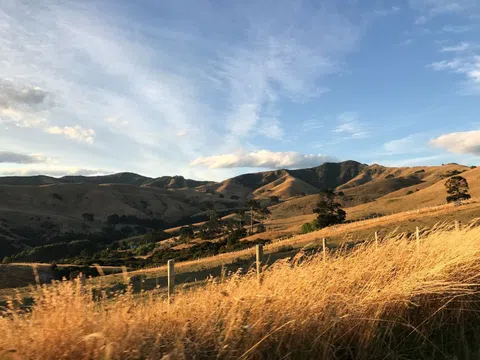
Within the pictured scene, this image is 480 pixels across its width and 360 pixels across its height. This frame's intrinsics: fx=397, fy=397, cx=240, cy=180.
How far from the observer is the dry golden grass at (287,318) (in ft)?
10.8

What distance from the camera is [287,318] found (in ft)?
12.7

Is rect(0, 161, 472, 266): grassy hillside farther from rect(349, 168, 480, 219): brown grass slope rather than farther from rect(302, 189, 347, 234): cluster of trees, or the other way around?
rect(302, 189, 347, 234): cluster of trees

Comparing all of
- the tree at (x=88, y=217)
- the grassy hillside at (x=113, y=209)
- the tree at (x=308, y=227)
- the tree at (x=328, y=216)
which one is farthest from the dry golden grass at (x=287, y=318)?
the tree at (x=88, y=217)

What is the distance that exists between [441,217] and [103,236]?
93806 millimetres

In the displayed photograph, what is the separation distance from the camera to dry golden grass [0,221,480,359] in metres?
3.29

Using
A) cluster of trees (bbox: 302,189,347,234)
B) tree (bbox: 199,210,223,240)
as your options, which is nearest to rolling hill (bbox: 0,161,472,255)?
cluster of trees (bbox: 302,189,347,234)

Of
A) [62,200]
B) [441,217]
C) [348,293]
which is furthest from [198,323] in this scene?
[62,200]

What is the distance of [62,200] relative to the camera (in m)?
136

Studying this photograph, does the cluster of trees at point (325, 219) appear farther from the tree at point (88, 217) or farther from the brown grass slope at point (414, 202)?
the tree at point (88, 217)

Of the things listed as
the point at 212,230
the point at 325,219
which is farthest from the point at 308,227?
the point at 212,230

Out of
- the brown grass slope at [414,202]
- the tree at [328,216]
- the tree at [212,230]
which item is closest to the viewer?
the tree at [328,216]

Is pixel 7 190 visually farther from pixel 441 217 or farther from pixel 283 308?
pixel 283 308

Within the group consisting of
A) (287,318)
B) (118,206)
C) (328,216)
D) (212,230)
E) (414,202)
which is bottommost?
(212,230)

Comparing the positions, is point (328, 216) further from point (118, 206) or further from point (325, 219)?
point (118, 206)
